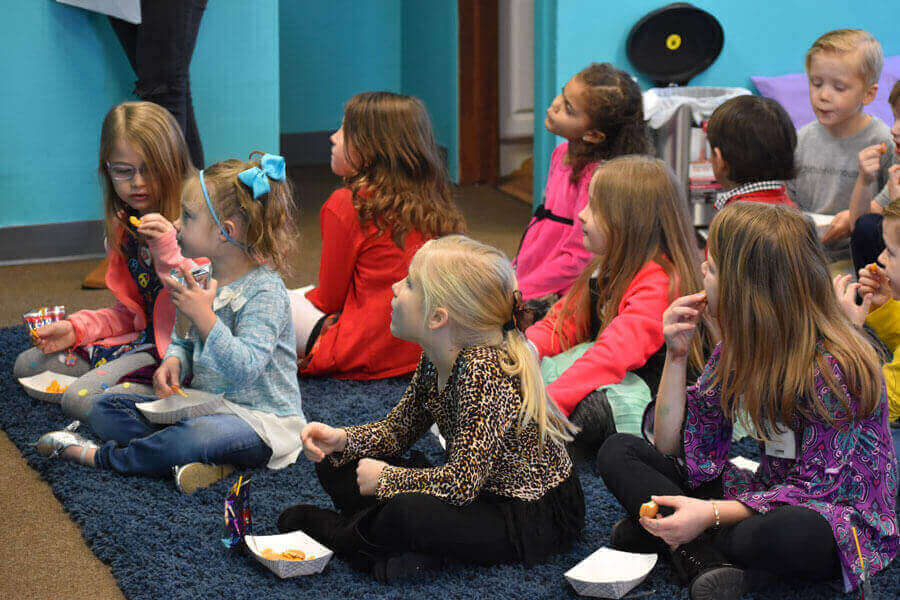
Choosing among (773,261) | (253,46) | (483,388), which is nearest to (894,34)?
(253,46)

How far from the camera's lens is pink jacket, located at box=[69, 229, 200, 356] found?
197cm

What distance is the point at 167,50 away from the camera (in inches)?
110

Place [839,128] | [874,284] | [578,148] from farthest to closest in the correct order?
[839,128] < [578,148] < [874,284]

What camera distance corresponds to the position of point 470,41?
4.55 meters

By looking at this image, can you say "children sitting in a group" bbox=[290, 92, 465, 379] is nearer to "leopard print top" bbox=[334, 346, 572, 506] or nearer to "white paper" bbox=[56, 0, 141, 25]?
"leopard print top" bbox=[334, 346, 572, 506]

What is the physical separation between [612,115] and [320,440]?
1.21 metres

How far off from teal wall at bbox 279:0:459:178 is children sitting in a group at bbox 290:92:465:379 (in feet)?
8.89

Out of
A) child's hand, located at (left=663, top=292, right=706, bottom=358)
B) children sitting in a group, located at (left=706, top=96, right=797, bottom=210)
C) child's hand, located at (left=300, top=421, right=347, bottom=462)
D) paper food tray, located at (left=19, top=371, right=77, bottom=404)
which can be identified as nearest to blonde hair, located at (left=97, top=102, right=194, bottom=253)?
paper food tray, located at (left=19, top=371, right=77, bottom=404)

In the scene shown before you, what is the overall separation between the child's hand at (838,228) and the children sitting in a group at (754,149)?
0.96 feet

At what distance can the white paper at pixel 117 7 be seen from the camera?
282 cm

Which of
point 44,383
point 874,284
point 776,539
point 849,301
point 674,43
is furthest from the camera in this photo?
point 674,43

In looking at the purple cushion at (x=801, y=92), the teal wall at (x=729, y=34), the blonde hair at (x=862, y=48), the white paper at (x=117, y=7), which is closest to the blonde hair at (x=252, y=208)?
the white paper at (x=117, y=7)

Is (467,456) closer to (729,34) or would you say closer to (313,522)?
(313,522)

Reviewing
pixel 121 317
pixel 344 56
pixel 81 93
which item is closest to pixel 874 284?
pixel 121 317
